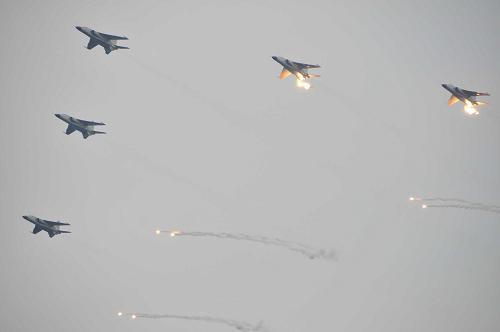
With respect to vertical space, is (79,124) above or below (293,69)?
below

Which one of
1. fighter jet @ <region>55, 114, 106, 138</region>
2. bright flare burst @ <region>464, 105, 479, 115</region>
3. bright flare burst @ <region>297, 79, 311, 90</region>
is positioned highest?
bright flare burst @ <region>464, 105, 479, 115</region>

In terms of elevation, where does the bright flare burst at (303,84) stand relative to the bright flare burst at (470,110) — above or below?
below

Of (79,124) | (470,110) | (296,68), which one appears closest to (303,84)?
(296,68)

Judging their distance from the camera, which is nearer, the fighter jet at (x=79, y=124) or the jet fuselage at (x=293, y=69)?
the jet fuselage at (x=293, y=69)

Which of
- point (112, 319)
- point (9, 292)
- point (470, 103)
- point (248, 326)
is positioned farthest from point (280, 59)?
point (9, 292)

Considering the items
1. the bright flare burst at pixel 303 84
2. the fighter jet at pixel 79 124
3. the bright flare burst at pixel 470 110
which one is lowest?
the fighter jet at pixel 79 124

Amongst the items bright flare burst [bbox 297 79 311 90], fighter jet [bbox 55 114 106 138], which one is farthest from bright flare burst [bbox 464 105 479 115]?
fighter jet [bbox 55 114 106 138]

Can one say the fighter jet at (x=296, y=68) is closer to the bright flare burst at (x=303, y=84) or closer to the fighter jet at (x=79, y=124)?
the bright flare burst at (x=303, y=84)

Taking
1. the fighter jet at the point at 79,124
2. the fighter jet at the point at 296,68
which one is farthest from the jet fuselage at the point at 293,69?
the fighter jet at the point at 79,124

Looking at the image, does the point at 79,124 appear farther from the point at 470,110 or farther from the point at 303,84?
the point at 470,110

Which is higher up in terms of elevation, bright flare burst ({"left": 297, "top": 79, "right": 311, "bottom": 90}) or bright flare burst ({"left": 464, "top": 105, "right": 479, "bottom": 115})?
bright flare burst ({"left": 464, "top": 105, "right": 479, "bottom": 115})

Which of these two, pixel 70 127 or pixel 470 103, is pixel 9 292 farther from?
pixel 470 103

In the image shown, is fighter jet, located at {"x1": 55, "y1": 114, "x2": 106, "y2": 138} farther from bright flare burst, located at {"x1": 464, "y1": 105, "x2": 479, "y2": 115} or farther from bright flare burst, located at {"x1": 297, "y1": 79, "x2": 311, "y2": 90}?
bright flare burst, located at {"x1": 464, "y1": 105, "x2": 479, "y2": 115}

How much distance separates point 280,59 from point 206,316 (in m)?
65.6
